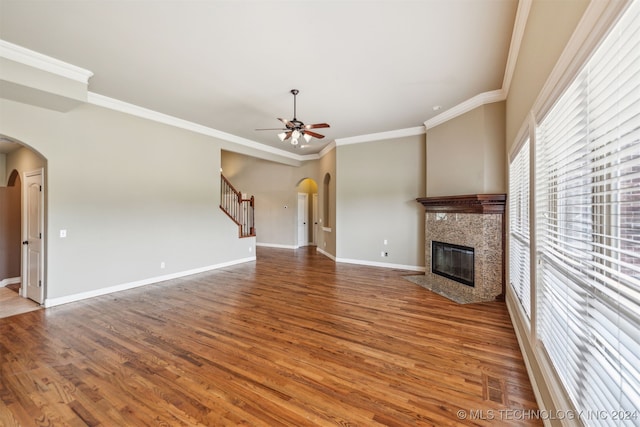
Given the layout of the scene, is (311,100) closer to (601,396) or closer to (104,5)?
(104,5)

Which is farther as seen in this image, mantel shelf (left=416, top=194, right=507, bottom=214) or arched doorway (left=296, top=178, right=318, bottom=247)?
arched doorway (left=296, top=178, right=318, bottom=247)

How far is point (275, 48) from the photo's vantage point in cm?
306

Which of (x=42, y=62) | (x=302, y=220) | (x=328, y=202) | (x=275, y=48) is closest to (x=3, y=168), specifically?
(x=42, y=62)

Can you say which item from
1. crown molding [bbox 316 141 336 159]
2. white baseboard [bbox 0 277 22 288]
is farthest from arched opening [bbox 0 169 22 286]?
crown molding [bbox 316 141 336 159]

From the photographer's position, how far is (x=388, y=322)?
341 centimetres

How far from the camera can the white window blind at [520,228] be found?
8.93 feet

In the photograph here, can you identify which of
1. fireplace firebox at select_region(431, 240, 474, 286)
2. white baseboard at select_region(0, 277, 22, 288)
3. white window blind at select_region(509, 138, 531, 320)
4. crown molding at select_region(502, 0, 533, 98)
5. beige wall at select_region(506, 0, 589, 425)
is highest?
crown molding at select_region(502, 0, 533, 98)

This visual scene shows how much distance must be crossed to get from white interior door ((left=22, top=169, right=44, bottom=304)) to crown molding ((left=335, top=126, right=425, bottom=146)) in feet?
19.1

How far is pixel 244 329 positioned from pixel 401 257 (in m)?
4.21

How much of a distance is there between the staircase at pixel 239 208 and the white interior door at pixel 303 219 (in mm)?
2144

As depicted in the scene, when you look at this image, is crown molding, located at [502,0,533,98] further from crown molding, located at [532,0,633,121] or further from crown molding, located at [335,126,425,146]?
crown molding, located at [335,126,425,146]

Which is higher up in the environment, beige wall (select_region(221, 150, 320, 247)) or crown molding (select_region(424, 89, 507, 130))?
crown molding (select_region(424, 89, 507, 130))

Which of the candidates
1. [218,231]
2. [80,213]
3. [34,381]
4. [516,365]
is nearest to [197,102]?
[80,213]

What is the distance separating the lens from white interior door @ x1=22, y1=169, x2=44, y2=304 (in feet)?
13.4
